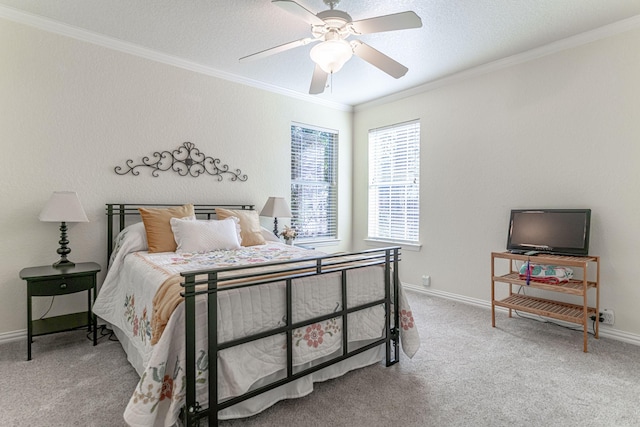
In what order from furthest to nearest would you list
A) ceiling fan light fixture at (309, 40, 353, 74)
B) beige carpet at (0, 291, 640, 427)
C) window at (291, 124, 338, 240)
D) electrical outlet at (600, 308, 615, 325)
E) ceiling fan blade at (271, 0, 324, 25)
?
window at (291, 124, 338, 240)
electrical outlet at (600, 308, 615, 325)
ceiling fan light fixture at (309, 40, 353, 74)
ceiling fan blade at (271, 0, 324, 25)
beige carpet at (0, 291, 640, 427)

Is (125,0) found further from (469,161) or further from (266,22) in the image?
(469,161)

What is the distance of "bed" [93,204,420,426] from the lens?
59.8 inches

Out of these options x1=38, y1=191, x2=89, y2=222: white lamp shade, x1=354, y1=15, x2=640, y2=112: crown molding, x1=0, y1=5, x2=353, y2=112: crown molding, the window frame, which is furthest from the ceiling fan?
the window frame

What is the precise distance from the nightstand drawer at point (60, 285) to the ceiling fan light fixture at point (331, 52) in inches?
94.7

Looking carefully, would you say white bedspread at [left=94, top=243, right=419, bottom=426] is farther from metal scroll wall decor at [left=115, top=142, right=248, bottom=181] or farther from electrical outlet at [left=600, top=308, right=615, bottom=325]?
electrical outlet at [left=600, top=308, right=615, bottom=325]

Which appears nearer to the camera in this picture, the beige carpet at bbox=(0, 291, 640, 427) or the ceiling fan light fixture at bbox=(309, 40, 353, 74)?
the beige carpet at bbox=(0, 291, 640, 427)

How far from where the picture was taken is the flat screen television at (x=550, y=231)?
2.83 metres

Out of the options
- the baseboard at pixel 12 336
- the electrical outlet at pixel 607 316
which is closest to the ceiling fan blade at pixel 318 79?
the electrical outlet at pixel 607 316

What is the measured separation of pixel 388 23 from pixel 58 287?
297cm

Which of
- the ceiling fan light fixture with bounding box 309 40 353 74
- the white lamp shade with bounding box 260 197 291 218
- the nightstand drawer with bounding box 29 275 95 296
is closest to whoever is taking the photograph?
the ceiling fan light fixture with bounding box 309 40 353 74

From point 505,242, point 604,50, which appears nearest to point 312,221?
point 505,242

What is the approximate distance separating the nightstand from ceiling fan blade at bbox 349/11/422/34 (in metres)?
2.67

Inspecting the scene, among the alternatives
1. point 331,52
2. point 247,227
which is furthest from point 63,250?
point 331,52

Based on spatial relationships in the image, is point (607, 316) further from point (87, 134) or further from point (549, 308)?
point (87, 134)
